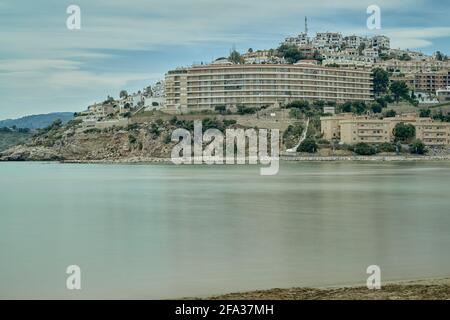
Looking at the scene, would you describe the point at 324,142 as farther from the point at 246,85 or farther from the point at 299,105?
the point at 246,85

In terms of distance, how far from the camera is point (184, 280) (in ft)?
25.6

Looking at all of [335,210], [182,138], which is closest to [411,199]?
[335,210]

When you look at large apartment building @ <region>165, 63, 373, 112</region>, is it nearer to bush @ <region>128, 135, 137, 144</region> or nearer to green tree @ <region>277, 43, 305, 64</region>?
bush @ <region>128, 135, 137, 144</region>

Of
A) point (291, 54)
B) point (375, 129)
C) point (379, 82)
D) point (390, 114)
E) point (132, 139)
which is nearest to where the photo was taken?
point (375, 129)

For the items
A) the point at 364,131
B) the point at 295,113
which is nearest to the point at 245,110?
the point at 295,113

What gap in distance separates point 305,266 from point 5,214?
8472 millimetres

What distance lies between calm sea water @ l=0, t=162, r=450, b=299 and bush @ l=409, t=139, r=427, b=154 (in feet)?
78.4

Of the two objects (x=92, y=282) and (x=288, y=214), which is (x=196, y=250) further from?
(x=288, y=214)

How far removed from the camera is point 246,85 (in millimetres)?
50125

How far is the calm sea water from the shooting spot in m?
7.81

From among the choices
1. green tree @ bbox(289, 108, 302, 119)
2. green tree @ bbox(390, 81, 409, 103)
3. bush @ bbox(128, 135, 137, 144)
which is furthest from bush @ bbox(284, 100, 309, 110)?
bush @ bbox(128, 135, 137, 144)
